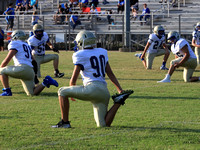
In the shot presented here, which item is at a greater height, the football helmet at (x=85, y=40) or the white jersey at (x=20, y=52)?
the football helmet at (x=85, y=40)

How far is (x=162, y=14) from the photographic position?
29.4 metres

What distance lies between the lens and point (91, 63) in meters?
7.30

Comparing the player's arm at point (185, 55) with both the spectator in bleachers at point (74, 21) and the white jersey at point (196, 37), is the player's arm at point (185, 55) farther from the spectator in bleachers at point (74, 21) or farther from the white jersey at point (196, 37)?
the spectator in bleachers at point (74, 21)

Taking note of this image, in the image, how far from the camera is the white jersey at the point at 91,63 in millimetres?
7301

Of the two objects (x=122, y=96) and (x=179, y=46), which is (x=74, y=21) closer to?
(x=179, y=46)

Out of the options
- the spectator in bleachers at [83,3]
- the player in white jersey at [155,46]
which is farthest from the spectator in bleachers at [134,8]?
the player in white jersey at [155,46]

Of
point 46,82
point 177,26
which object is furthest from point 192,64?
point 177,26

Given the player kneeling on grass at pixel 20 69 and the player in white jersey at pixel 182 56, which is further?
the player in white jersey at pixel 182 56

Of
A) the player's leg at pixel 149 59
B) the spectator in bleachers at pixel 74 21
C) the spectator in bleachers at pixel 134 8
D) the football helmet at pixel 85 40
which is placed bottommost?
the player's leg at pixel 149 59

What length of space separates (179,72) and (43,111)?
846 centimetres

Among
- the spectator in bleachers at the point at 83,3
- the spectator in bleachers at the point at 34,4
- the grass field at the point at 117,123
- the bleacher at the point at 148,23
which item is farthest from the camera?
the spectator in bleachers at the point at 34,4

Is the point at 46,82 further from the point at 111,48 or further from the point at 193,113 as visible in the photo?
the point at 111,48

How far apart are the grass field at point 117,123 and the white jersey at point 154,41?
4.75 meters

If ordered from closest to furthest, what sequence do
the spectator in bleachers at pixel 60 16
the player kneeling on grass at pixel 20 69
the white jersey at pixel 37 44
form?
1. the player kneeling on grass at pixel 20 69
2. the white jersey at pixel 37 44
3. the spectator in bleachers at pixel 60 16
